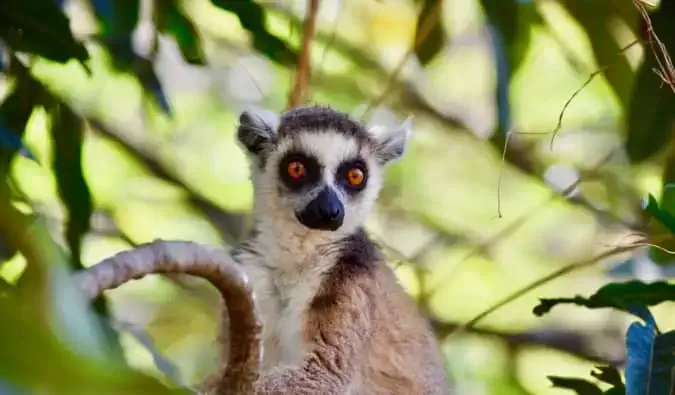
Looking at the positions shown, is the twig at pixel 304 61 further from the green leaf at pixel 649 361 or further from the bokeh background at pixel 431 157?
the green leaf at pixel 649 361

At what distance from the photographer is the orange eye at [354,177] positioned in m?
2.41

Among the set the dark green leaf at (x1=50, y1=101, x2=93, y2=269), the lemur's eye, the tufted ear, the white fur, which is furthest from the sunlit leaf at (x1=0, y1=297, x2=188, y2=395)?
the tufted ear

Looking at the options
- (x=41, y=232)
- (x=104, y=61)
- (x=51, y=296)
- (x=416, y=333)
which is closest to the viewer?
(x=51, y=296)

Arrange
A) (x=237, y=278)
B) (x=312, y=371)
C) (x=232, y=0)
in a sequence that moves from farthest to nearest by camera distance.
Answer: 1. (x=232, y=0)
2. (x=312, y=371)
3. (x=237, y=278)

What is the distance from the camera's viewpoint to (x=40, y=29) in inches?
88.8

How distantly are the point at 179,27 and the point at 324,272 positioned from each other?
3.32 ft

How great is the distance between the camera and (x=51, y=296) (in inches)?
24.8

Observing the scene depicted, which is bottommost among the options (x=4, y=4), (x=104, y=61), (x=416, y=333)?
(x=416, y=333)

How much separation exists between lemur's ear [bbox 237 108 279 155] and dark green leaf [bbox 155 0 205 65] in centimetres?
34

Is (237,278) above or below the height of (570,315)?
below

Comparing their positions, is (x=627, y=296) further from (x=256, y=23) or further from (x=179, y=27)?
(x=179, y=27)

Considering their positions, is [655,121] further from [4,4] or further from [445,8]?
[4,4]

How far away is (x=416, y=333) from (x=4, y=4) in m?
1.29

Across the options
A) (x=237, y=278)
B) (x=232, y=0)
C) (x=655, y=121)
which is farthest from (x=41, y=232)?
(x=655, y=121)
